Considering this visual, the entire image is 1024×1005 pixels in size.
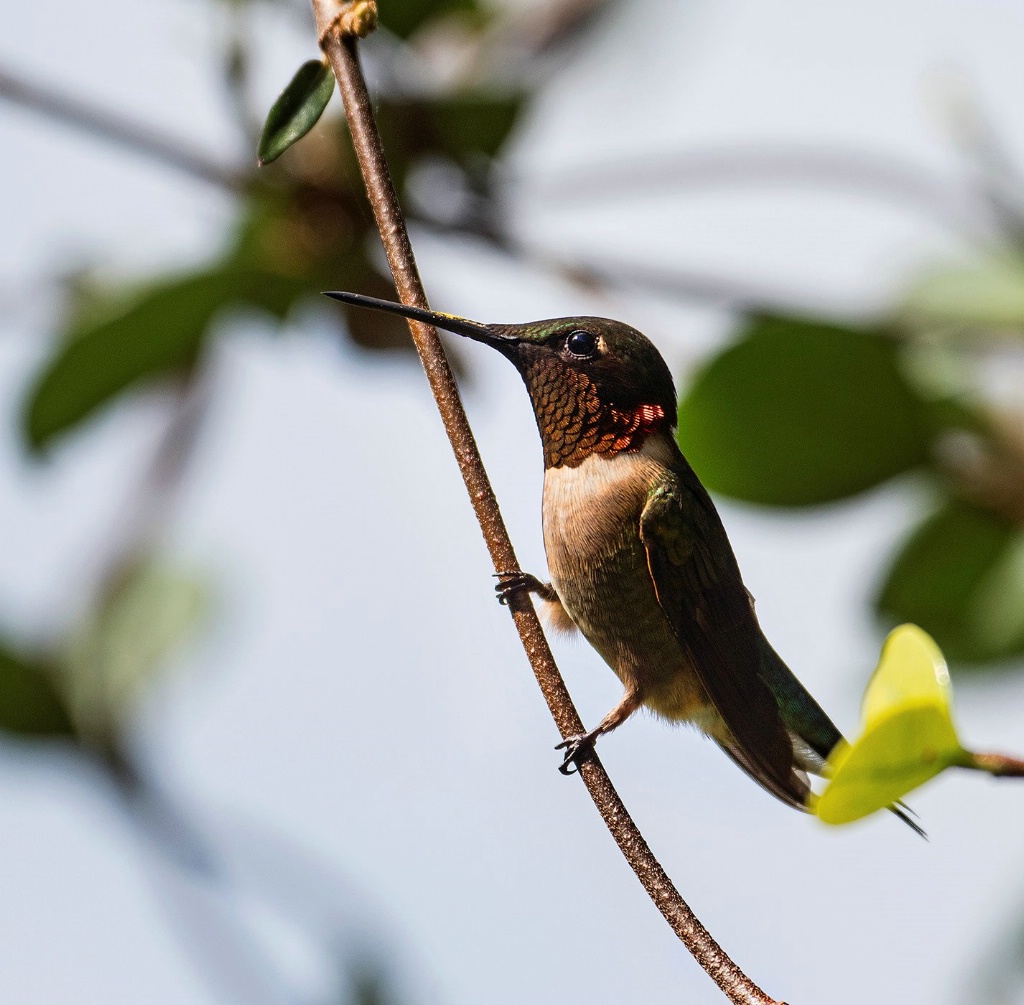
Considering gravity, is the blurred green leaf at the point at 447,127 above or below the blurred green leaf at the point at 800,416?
above

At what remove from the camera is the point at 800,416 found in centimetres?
230

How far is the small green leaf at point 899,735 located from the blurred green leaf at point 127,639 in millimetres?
2372

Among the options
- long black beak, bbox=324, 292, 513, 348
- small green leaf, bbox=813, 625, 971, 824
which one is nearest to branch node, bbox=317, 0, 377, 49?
long black beak, bbox=324, 292, 513, 348

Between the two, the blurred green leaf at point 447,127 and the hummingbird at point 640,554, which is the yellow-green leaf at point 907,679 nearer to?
the hummingbird at point 640,554

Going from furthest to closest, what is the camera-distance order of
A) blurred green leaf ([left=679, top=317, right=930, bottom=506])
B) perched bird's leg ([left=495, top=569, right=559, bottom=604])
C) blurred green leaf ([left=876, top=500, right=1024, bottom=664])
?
1. blurred green leaf ([left=876, top=500, right=1024, bottom=664])
2. blurred green leaf ([left=679, top=317, right=930, bottom=506])
3. perched bird's leg ([left=495, top=569, right=559, bottom=604])

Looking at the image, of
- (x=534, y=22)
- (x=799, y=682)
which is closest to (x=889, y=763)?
(x=799, y=682)

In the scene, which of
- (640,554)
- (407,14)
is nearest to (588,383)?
(640,554)

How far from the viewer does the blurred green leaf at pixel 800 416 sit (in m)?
2.16

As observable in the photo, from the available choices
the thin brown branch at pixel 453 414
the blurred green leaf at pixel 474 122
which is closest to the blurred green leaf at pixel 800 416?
the blurred green leaf at pixel 474 122

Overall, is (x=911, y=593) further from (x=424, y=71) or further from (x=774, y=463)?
(x=424, y=71)

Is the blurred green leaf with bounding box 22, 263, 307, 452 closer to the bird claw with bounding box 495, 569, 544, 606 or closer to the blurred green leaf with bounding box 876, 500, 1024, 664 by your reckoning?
the bird claw with bounding box 495, 569, 544, 606

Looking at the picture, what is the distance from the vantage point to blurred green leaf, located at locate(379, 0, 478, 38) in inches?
109

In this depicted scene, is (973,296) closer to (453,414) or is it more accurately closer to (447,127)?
(447,127)

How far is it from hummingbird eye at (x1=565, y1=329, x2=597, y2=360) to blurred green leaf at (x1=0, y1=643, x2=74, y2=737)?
4.88 ft
